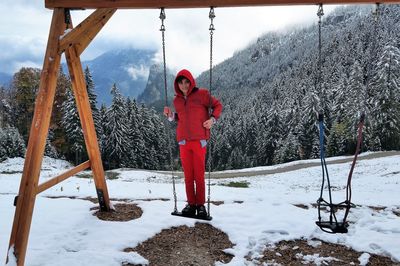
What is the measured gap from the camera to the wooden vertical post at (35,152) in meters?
4.67

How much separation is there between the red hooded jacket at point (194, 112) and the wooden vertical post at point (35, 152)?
191 centimetres

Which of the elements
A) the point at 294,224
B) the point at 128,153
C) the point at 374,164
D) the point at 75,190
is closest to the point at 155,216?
the point at 294,224

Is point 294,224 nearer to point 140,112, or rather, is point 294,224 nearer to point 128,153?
point 128,153

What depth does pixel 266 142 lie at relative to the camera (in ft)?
175

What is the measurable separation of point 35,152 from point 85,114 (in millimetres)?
1467

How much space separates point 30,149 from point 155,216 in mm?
2774

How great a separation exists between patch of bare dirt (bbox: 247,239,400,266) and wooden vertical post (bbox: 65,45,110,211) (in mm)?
3099

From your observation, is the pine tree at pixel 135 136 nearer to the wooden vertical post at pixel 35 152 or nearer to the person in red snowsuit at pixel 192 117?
the person in red snowsuit at pixel 192 117

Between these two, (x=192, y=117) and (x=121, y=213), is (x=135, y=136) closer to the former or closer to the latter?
(x=121, y=213)

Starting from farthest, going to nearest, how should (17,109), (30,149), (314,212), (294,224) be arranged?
(17,109) < (314,212) < (294,224) < (30,149)

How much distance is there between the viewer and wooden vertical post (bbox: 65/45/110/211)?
18.9ft

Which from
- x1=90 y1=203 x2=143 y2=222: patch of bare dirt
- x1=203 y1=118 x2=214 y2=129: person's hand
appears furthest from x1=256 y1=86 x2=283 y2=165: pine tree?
x1=203 y1=118 x2=214 y2=129: person's hand

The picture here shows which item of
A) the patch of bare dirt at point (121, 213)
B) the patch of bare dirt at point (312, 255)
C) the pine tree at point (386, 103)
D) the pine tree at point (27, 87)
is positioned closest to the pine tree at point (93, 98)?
the pine tree at point (27, 87)

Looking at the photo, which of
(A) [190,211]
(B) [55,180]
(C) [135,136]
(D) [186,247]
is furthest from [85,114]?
(C) [135,136]
